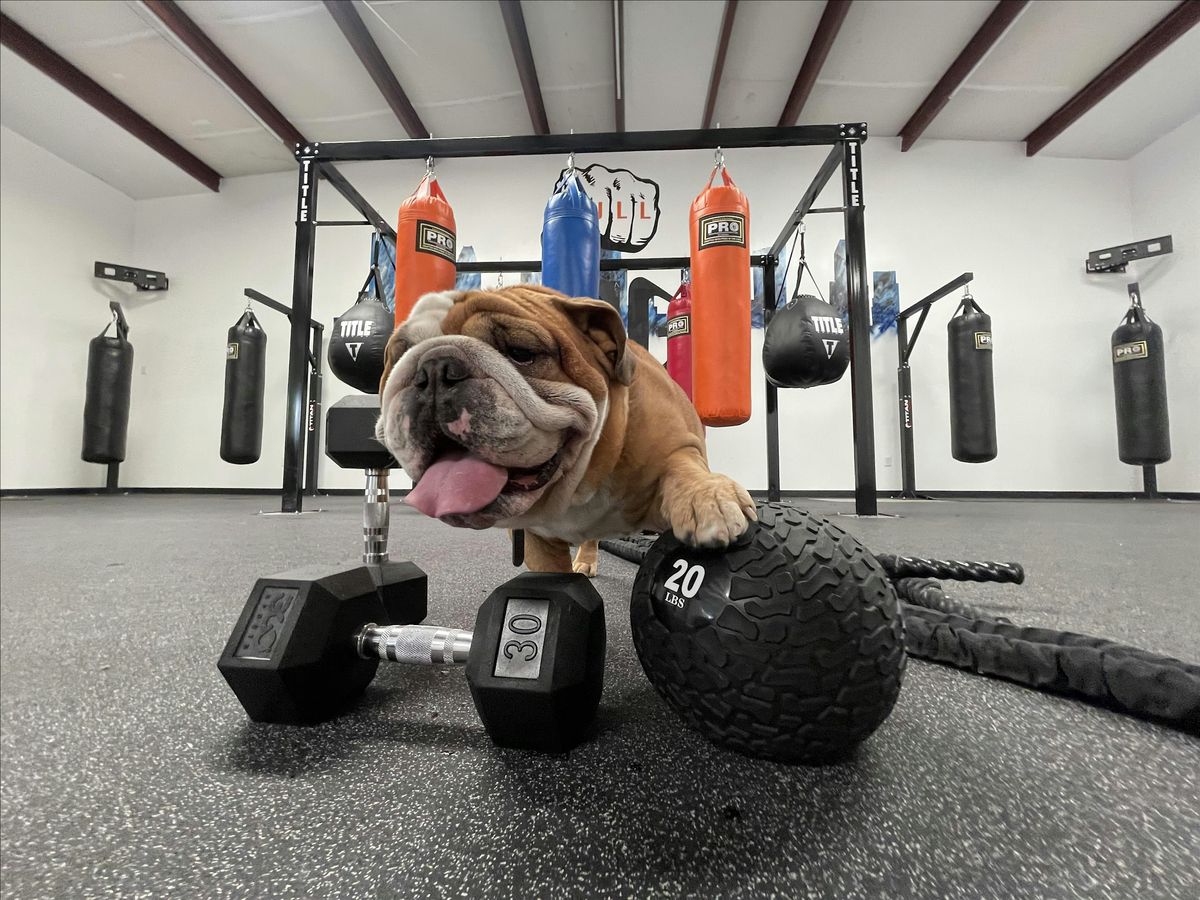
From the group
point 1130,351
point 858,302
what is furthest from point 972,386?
point 858,302

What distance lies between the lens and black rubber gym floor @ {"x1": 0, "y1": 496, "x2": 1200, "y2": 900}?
0.23m

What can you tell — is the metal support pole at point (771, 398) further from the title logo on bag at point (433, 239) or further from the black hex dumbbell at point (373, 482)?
the black hex dumbbell at point (373, 482)

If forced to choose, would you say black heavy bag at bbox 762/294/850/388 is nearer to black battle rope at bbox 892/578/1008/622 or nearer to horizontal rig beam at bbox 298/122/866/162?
horizontal rig beam at bbox 298/122/866/162

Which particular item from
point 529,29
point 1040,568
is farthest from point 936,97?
point 1040,568

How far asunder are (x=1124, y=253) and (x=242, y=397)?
5476mm

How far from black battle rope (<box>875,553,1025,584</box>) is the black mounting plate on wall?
5160mm

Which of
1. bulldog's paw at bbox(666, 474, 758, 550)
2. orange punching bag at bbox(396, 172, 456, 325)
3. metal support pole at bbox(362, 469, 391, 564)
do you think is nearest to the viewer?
bulldog's paw at bbox(666, 474, 758, 550)

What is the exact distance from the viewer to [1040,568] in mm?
957

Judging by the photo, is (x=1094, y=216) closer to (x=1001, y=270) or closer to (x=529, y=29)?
(x=1001, y=270)

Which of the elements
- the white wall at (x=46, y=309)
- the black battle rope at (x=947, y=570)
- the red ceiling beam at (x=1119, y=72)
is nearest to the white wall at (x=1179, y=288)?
the red ceiling beam at (x=1119, y=72)

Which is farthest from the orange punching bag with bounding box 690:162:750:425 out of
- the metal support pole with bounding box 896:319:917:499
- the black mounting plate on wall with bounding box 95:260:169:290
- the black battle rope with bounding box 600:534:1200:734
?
the black mounting plate on wall with bounding box 95:260:169:290

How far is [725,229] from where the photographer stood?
1033mm

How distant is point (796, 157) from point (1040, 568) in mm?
3531

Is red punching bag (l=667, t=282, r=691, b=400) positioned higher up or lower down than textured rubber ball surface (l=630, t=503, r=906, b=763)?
higher up
